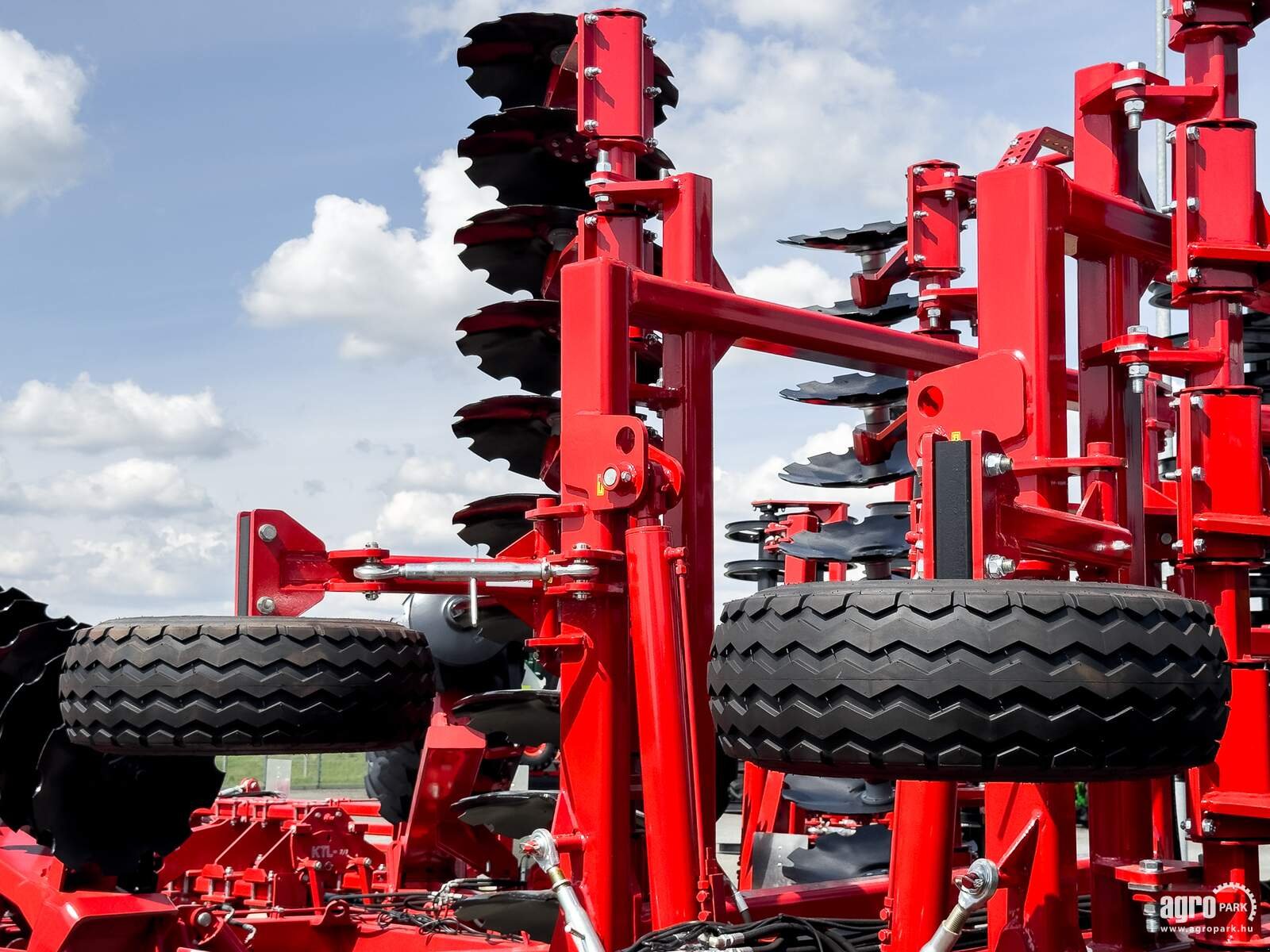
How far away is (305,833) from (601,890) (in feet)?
11.3

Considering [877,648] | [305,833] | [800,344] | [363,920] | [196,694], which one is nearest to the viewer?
[877,648]

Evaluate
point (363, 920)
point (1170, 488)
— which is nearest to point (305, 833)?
point (363, 920)

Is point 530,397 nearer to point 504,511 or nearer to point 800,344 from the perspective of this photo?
point 504,511

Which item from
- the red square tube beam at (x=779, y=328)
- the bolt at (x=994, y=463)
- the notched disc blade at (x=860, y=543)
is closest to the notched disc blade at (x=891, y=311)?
the notched disc blade at (x=860, y=543)

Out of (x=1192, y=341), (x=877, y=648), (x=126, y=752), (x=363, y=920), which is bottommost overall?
Answer: (x=363, y=920)

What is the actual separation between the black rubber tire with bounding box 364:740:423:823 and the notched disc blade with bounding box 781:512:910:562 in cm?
257

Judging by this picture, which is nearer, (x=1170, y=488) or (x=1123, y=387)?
(x=1123, y=387)

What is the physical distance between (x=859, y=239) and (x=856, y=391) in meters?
1.08

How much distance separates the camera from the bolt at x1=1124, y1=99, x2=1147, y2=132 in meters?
3.81

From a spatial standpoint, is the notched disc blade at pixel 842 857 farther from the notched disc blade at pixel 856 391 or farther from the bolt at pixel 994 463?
the bolt at pixel 994 463

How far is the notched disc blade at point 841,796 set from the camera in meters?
6.79

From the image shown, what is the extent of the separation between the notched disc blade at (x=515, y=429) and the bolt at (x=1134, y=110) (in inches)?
102

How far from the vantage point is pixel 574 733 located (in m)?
4.04

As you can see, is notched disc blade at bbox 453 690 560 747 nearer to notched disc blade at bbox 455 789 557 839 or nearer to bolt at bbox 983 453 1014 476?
notched disc blade at bbox 455 789 557 839
